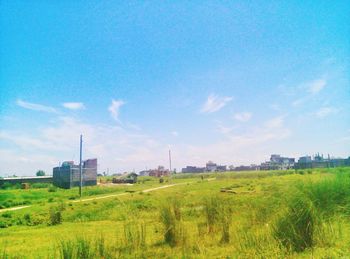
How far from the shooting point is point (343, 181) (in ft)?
31.7

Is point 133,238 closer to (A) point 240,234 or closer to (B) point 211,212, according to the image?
(B) point 211,212

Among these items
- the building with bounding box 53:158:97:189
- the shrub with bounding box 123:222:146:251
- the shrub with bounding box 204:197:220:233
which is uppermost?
the building with bounding box 53:158:97:189

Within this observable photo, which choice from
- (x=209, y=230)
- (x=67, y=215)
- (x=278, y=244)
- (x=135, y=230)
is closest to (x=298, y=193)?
(x=278, y=244)

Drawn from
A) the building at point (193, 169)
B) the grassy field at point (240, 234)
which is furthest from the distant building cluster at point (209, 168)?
the grassy field at point (240, 234)

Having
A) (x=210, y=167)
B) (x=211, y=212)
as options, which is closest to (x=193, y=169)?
(x=210, y=167)

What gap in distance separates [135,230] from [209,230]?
2221 millimetres

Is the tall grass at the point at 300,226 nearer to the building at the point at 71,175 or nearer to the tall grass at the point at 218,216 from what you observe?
the tall grass at the point at 218,216

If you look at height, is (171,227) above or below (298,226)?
below

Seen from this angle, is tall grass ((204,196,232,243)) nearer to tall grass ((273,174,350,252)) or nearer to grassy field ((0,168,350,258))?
grassy field ((0,168,350,258))

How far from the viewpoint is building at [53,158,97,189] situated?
44719 mm

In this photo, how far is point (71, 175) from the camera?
44.6m

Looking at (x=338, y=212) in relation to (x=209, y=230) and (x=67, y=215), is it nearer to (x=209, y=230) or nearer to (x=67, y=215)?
(x=209, y=230)

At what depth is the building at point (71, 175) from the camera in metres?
44.7

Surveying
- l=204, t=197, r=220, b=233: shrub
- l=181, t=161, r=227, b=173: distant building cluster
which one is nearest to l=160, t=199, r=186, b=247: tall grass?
l=204, t=197, r=220, b=233: shrub
